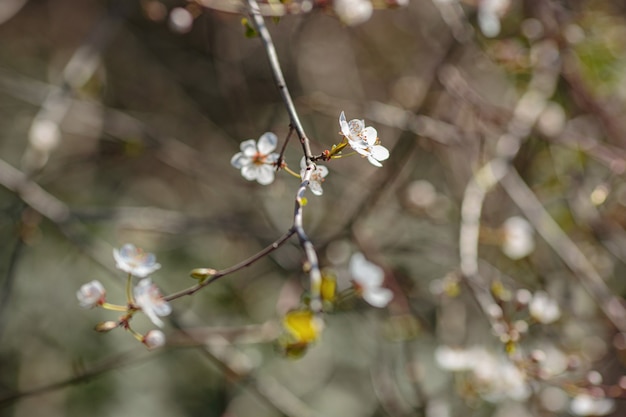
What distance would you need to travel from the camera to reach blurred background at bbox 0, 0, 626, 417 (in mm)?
1771

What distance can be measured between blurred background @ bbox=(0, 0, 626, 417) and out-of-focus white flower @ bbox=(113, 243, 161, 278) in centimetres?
41

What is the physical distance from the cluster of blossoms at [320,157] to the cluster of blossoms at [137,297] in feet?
0.72

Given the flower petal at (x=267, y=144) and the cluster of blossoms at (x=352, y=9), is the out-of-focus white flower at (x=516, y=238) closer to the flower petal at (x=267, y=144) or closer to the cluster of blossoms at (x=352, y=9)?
the cluster of blossoms at (x=352, y=9)

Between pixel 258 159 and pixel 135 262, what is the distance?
260 mm

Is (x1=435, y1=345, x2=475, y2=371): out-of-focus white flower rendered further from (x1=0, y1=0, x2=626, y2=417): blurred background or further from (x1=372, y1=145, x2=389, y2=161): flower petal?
(x1=372, y1=145, x2=389, y2=161): flower petal

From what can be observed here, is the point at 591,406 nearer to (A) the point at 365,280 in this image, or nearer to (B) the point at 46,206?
(A) the point at 365,280

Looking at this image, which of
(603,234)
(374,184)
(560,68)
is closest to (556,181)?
(603,234)

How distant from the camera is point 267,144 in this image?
1.13 metres

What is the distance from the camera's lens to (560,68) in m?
2.10

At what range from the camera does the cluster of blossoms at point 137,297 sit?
1048 millimetres

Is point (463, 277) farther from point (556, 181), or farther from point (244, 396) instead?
point (244, 396)

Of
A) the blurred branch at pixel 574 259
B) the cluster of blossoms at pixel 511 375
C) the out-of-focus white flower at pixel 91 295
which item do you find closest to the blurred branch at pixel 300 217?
the out-of-focus white flower at pixel 91 295

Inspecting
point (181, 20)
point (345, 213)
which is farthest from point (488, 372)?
point (181, 20)

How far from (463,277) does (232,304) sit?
113 cm
